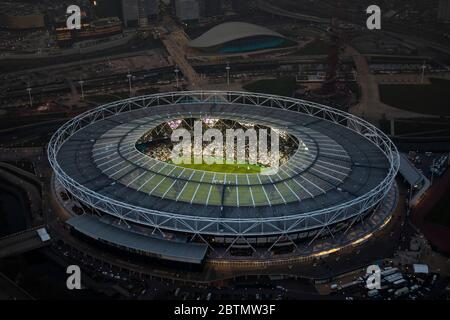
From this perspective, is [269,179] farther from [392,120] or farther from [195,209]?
[392,120]

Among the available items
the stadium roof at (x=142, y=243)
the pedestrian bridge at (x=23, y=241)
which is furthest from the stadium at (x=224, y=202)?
the pedestrian bridge at (x=23, y=241)

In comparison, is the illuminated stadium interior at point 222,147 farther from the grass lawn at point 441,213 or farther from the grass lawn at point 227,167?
the grass lawn at point 441,213

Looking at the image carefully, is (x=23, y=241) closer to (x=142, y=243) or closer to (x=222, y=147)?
(x=142, y=243)

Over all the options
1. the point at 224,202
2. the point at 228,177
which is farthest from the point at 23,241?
the point at 228,177

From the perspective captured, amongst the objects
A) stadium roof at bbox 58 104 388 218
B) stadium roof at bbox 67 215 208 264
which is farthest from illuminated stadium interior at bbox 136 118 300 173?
stadium roof at bbox 67 215 208 264

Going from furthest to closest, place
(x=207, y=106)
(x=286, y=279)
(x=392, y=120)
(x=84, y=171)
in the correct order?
(x=392, y=120), (x=207, y=106), (x=84, y=171), (x=286, y=279)

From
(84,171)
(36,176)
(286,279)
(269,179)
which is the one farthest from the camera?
(36,176)
